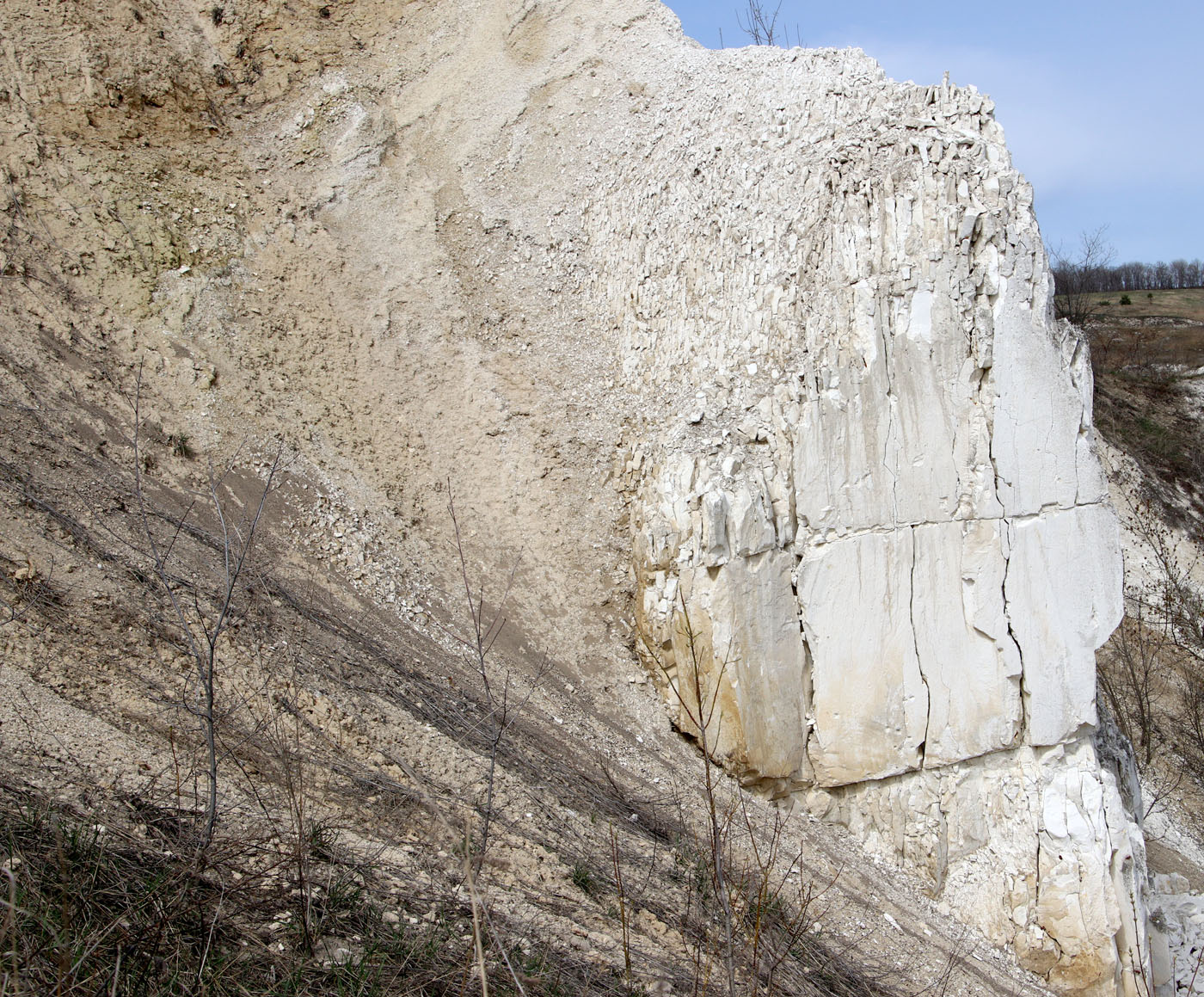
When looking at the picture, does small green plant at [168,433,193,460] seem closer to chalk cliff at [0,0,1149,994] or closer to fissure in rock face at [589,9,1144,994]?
chalk cliff at [0,0,1149,994]

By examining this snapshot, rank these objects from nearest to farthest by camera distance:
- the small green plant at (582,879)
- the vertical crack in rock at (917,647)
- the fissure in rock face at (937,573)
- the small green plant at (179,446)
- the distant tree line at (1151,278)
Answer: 1. the small green plant at (582,879)
2. the fissure in rock face at (937,573)
3. the vertical crack in rock at (917,647)
4. the small green plant at (179,446)
5. the distant tree line at (1151,278)

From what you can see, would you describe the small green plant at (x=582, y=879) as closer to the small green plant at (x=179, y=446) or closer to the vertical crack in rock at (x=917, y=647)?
the vertical crack in rock at (x=917, y=647)

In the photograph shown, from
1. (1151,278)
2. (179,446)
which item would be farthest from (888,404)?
(1151,278)

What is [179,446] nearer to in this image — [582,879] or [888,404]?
[582,879]

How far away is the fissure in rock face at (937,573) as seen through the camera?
6863 mm

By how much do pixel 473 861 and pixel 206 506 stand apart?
4.15 meters

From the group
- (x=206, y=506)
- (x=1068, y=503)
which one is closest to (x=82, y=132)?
(x=206, y=506)

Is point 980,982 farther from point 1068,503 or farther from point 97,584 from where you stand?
point 97,584

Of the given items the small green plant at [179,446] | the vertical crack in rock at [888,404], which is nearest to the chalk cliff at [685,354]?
the vertical crack in rock at [888,404]

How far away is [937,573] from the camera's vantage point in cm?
700

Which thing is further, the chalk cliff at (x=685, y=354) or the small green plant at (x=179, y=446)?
the small green plant at (x=179, y=446)

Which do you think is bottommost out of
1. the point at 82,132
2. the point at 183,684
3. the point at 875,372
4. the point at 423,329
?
the point at 183,684

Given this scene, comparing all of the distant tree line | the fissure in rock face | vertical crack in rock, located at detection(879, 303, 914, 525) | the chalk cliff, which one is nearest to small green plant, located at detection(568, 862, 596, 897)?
the chalk cliff

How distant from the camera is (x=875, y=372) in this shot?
694 centimetres
